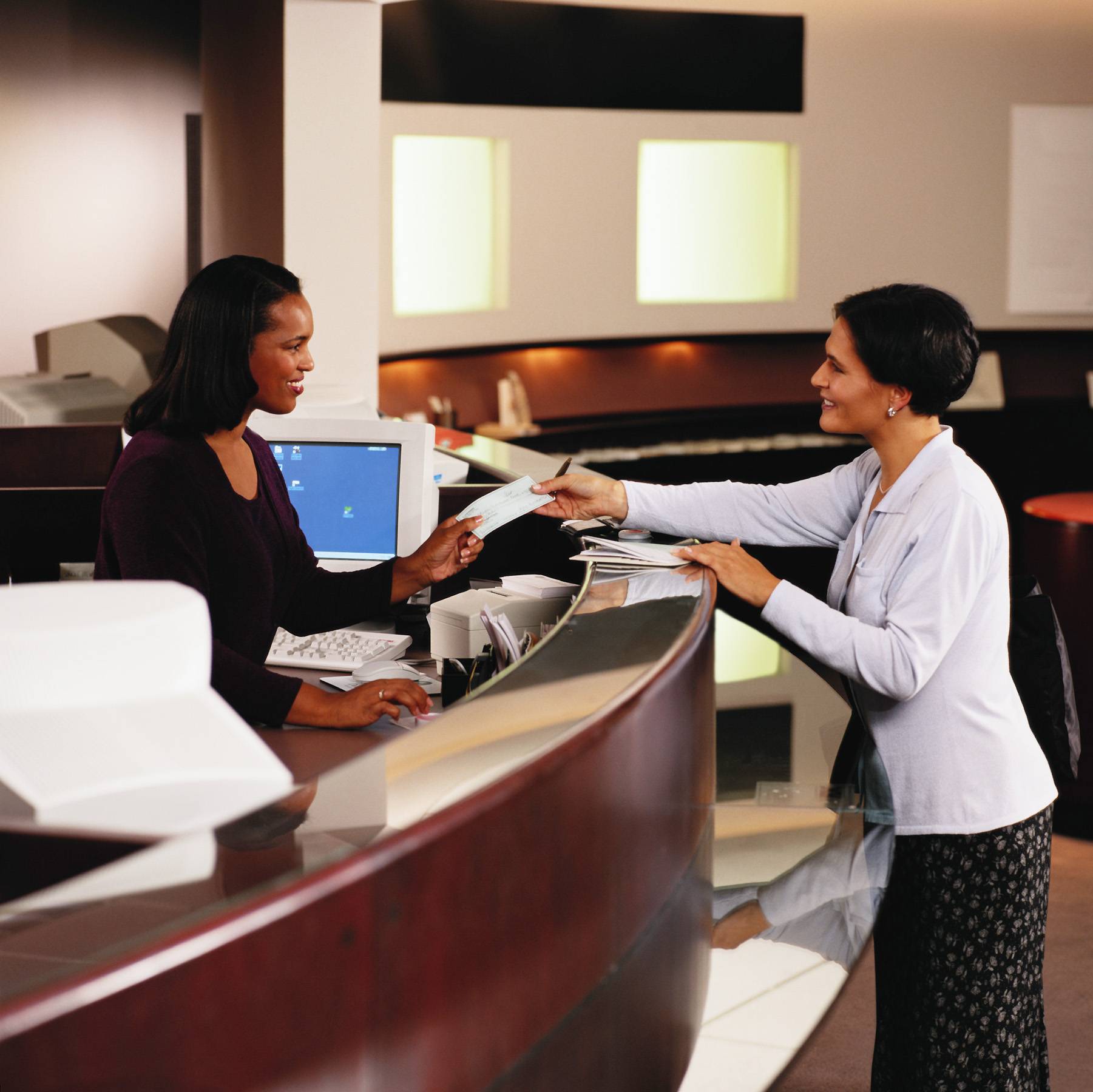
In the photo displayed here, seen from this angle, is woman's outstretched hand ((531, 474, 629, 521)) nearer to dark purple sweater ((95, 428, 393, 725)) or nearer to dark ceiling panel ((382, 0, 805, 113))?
dark purple sweater ((95, 428, 393, 725))

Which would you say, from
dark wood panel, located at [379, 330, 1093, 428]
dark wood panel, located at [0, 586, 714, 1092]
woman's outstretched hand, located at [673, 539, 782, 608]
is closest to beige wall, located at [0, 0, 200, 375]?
dark wood panel, located at [379, 330, 1093, 428]

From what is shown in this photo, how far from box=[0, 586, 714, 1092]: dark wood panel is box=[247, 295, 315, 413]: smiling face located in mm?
889

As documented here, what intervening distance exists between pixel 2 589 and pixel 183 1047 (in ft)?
1.44

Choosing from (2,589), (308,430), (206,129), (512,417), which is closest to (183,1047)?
(2,589)

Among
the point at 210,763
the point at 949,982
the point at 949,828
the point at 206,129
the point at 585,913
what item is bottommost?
the point at 949,982

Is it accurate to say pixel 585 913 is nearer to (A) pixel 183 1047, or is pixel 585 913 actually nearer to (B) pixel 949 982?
(A) pixel 183 1047

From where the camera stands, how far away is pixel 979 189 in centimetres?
888

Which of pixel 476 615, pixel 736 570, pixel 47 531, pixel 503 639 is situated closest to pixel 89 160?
pixel 47 531

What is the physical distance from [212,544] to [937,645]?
1.16 metres

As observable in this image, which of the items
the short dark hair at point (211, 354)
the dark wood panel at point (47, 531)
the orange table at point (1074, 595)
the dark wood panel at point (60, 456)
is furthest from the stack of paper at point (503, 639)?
the orange table at point (1074, 595)

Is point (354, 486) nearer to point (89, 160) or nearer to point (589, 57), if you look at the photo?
point (589, 57)

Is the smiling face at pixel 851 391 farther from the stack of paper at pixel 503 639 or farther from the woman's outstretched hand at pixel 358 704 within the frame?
the woman's outstretched hand at pixel 358 704

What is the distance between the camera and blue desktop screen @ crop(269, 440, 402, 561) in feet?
10.6

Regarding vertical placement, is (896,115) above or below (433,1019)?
above
